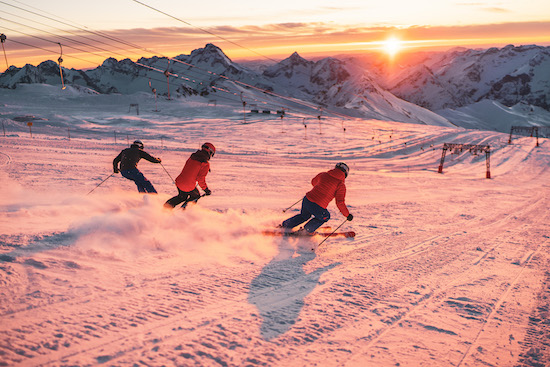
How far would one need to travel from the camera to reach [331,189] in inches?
273

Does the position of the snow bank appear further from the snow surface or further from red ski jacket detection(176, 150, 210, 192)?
red ski jacket detection(176, 150, 210, 192)

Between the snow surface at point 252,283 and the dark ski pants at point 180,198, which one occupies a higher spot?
the dark ski pants at point 180,198

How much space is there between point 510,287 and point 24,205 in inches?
377

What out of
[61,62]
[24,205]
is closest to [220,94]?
[61,62]

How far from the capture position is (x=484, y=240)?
8.80 meters

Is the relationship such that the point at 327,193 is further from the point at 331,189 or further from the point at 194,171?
the point at 194,171

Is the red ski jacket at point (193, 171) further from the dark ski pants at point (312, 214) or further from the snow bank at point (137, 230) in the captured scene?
the dark ski pants at point (312, 214)

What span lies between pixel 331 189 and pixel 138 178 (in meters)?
4.71

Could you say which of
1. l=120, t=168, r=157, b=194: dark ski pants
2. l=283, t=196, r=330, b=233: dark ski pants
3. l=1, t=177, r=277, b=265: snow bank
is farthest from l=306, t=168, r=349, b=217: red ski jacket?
l=120, t=168, r=157, b=194: dark ski pants

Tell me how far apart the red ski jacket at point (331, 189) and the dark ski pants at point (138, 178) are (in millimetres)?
4248

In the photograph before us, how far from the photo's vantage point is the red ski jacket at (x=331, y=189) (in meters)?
6.89

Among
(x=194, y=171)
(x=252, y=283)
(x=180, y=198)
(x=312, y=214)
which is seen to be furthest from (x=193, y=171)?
(x=252, y=283)

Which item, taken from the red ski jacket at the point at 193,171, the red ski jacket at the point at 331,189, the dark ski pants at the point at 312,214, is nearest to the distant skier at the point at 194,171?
the red ski jacket at the point at 193,171

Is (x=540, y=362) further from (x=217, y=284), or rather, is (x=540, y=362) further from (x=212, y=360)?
(x=217, y=284)
